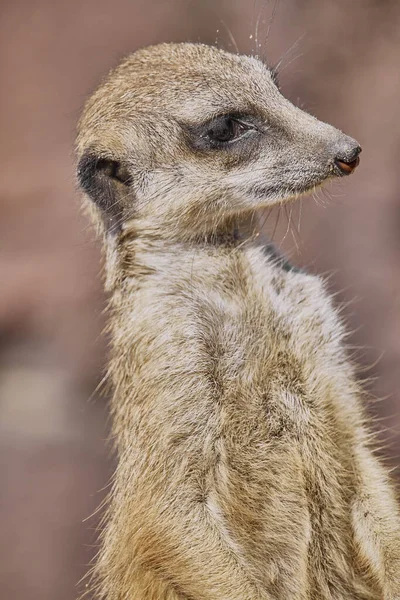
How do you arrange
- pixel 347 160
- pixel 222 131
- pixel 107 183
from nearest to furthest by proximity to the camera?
1. pixel 347 160
2. pixel 222 131
3. pixel 107 183

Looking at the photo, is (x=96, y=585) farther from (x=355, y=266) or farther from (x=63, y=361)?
(x=355, y=266)

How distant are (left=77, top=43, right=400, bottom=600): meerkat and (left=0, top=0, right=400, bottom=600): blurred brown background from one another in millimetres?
974

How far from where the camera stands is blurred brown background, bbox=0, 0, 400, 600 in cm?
388

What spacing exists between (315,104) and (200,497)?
2.60 metres

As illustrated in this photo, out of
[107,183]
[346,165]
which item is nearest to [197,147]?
[107,183]

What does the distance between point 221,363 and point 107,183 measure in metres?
0.65

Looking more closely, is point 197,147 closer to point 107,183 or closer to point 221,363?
point 107,183

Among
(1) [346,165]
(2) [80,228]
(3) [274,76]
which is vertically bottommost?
(2) [80,228]

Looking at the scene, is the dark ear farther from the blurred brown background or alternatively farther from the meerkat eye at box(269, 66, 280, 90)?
the blurred brown background

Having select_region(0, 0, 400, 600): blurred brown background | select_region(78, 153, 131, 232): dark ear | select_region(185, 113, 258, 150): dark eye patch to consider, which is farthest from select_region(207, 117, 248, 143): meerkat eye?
select_region(0, 0, 400, 600): blurred brown background

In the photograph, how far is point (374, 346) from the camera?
3.89 meters

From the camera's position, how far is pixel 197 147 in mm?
2545

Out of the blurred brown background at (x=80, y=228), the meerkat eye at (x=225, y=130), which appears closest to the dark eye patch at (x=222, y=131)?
the meerkat eye at (x=225, y=130)

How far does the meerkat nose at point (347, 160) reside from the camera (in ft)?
7.83
